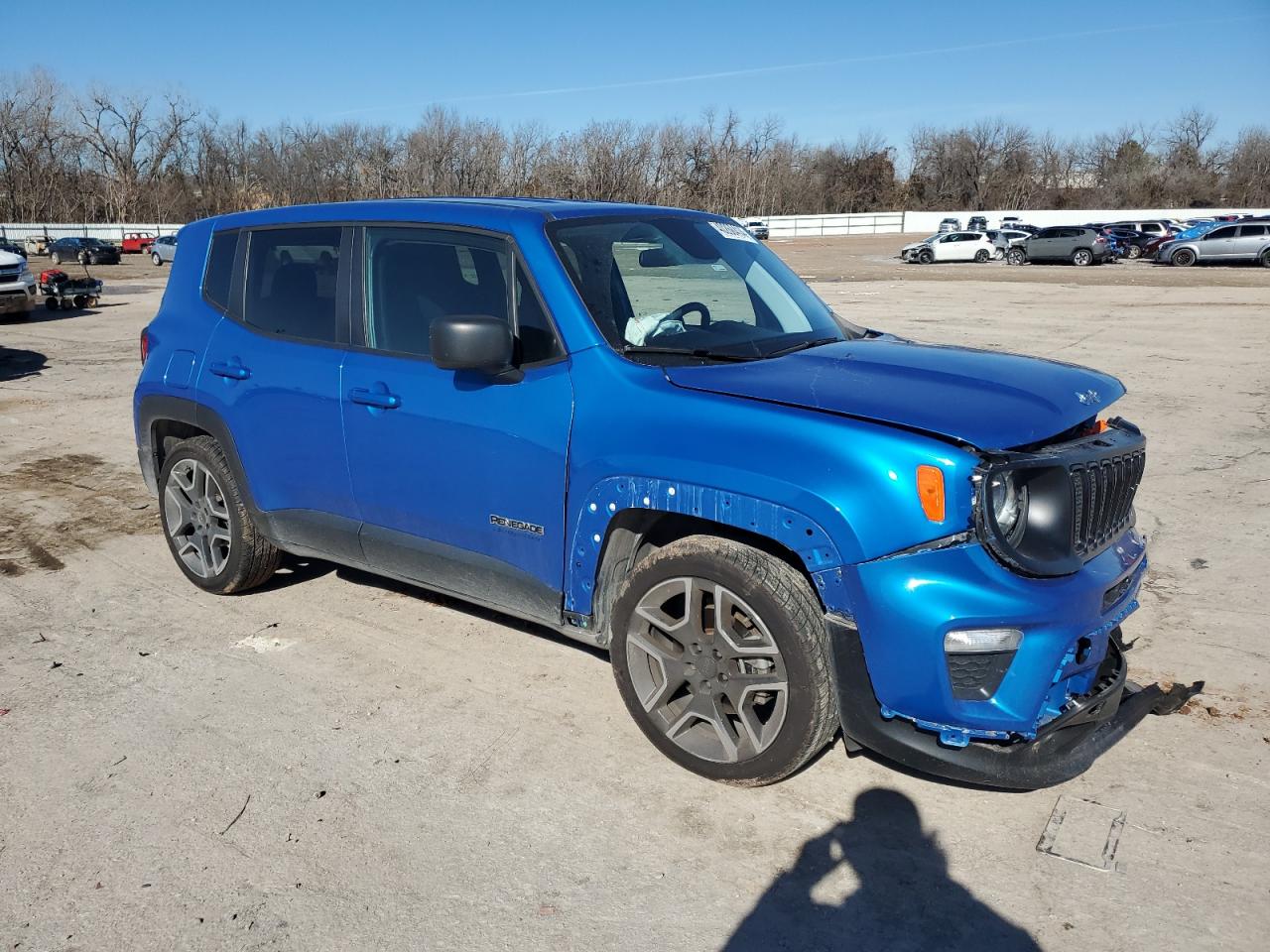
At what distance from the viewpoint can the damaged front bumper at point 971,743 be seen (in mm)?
3006

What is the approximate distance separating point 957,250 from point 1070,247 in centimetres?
550

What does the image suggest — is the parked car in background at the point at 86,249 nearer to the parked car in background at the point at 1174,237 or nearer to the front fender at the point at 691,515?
the parked car in background at the point at 1174,237

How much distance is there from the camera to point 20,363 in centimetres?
1402

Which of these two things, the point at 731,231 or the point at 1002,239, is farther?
the point at 1002,239

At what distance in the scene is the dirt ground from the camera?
112 inches

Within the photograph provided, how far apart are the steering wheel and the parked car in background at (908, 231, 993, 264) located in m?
42.7

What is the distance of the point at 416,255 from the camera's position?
4.27m

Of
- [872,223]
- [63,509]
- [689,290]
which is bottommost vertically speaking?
[63,509]

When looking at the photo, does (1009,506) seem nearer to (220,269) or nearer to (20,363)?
(220,269)

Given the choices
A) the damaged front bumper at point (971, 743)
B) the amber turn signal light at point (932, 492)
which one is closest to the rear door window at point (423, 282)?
the amber turn signal light at point (932, 492)

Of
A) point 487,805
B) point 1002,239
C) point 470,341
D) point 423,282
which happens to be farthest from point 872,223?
point 487,805

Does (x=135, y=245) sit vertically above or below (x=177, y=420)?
above

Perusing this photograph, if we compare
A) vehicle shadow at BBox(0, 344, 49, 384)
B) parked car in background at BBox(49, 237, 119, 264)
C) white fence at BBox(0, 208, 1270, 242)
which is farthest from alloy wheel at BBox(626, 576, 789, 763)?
white fence at BBox(0, 208, 1270, 242)

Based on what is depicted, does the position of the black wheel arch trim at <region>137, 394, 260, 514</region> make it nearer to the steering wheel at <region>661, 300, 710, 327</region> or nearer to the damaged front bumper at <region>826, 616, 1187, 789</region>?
the steering wheel at <region>661, 300, 710, 327</region>
